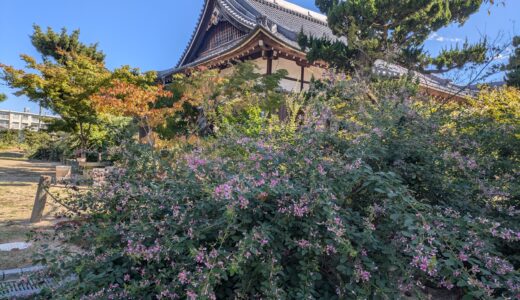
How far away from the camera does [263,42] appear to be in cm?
724

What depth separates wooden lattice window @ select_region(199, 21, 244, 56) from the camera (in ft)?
34.8

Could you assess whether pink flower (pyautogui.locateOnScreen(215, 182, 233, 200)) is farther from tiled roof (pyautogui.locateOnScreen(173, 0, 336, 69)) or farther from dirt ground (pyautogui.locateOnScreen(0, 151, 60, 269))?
tiled roof (pyautogui.locateOnScreen(173, 0, 336, 69))

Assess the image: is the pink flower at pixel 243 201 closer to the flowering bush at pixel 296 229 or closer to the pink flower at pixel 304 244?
the flowering bush at pixel 296 229

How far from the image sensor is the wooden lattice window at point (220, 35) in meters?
10.6

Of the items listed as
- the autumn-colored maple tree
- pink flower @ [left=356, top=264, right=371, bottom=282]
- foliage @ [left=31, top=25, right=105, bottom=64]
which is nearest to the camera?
pink flower @ [left=356, top=264, right=371, bottom=282]

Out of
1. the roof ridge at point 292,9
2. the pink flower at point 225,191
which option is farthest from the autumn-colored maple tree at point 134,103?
the roof ridge at point 292,9

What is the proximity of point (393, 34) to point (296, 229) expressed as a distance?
210 inches

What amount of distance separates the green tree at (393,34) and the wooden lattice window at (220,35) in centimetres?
481

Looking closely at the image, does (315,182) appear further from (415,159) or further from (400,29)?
(400,29)

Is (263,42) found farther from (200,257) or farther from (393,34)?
(200,257)

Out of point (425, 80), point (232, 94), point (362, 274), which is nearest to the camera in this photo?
point (362, 274)

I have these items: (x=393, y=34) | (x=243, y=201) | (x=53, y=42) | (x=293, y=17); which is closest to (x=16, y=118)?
(x=53, y=42)

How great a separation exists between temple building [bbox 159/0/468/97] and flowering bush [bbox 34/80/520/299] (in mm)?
3337

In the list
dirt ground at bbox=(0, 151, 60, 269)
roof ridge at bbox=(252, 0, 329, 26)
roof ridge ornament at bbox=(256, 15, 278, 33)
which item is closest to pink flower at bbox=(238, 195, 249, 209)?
dirt ground at bbox=(0, 151, 60, 269)
